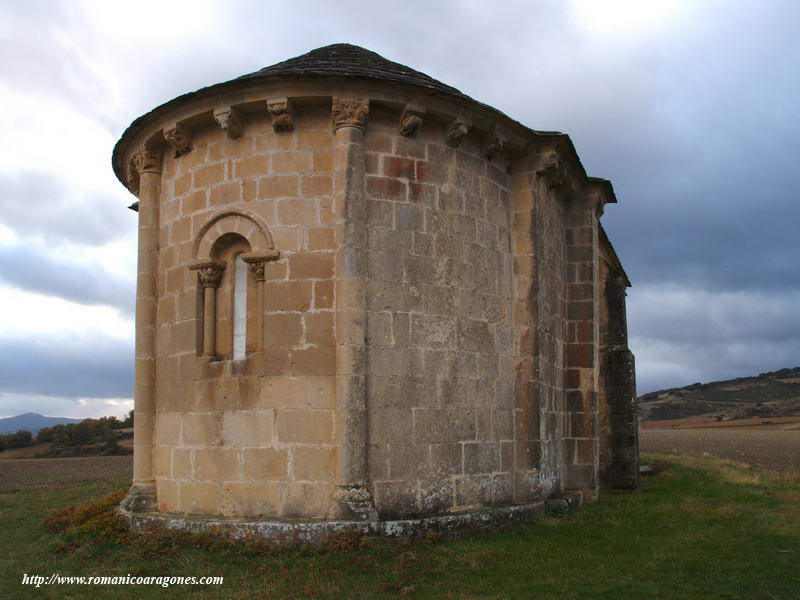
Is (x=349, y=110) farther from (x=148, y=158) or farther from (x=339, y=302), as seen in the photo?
(x=148, y=158)

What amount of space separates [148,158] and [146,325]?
95.2 inches

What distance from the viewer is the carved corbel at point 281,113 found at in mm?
9289

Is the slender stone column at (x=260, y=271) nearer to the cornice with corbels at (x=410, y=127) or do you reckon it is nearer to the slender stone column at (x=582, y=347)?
the cornice with corbels at (x=410, y=127)

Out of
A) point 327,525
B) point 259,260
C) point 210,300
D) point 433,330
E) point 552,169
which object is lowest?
point 327,525

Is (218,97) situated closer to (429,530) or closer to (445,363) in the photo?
(445,363)

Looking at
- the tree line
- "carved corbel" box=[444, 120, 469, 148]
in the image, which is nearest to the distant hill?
the tree line

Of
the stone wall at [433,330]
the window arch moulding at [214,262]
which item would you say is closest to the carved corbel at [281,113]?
the stone wall at [433,330]

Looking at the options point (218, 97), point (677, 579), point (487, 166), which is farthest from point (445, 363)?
point (218, 97)

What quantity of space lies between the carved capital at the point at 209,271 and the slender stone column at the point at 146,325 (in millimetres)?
1251

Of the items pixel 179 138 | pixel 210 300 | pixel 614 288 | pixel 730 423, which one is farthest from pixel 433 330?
pixel 730 423

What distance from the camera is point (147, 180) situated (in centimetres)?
1083

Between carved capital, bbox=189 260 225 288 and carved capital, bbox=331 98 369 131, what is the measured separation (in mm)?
2467

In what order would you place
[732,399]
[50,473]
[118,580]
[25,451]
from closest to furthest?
[118,580] → [50,473] → [25,451] → [732,399]

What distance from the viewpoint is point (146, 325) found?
34.9 feet
